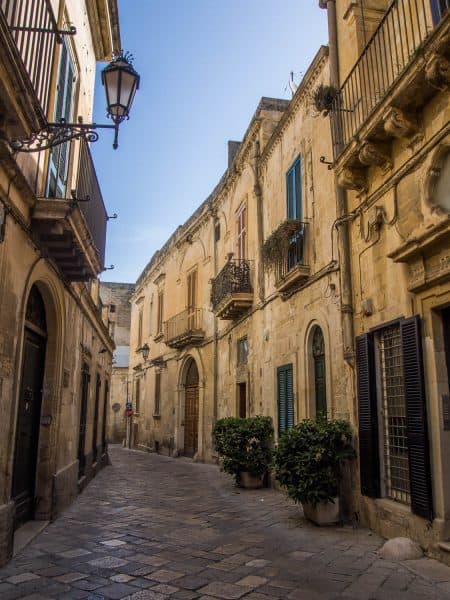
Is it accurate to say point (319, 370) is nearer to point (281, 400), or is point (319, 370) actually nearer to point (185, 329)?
point (281, 400)

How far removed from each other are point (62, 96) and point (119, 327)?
30125 millimetres

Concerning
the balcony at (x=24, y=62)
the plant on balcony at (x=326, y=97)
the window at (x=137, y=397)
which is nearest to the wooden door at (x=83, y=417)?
the plant on balcony at (x=326, y=97)

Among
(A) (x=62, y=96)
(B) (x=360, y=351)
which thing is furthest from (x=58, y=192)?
(B) (x=360, y=351)

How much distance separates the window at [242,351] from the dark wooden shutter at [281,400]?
9.34 feet

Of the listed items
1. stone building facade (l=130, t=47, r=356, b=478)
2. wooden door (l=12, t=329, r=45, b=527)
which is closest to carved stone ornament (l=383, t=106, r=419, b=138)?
stone building facade (l=130, t=47, r=356, b=478)

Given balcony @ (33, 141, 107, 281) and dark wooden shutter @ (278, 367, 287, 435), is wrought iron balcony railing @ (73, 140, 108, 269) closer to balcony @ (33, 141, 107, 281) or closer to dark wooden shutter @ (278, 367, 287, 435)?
balcony @ (33, 141, 107, 281)

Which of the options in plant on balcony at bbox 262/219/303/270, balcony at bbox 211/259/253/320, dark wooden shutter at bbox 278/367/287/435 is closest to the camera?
plant on balcony at bbox 262/219/303/270

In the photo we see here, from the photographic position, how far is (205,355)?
1750 centimetres

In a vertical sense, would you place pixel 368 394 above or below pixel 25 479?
above

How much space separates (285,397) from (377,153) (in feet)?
18.1

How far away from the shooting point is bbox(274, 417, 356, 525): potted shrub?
22.6 ft

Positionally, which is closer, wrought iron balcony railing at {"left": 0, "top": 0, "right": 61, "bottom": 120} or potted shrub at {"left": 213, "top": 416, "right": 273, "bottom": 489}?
wrought iron balcony railing at {"left": 0, "top": 0, "right": 61, "bottom": 120}

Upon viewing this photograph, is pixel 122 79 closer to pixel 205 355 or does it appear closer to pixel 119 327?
pixel 205 355

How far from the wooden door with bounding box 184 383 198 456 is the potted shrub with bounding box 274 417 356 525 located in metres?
11.1
